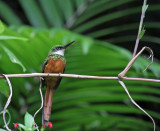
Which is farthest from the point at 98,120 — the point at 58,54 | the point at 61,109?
the point at 58,54

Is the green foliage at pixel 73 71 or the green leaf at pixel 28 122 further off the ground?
the green foliage at pixel 73 71

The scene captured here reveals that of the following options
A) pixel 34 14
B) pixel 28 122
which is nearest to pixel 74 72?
pixel 34 14

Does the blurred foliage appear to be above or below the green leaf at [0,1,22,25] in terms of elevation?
below

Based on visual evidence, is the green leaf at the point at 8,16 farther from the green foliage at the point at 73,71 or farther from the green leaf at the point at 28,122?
the green leaf at the point at 28,122

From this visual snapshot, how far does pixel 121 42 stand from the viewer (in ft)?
11.1

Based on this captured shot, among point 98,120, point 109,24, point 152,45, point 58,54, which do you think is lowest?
point 98,120

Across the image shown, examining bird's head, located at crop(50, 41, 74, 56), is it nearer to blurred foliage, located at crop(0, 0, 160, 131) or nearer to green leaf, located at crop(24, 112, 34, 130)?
blurred foliage, located at crop(0, 0, 160, 131)

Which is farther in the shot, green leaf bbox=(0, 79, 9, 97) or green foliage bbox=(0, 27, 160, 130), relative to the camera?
green foliage bbox=(0, 27, 160, 130)

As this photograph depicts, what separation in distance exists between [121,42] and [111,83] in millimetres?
1340

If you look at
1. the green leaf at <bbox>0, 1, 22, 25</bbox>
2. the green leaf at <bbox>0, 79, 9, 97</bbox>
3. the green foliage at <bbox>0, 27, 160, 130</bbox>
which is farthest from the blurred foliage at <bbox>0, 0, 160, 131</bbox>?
the green leaf at <bbox>0, 1, 22, 25</bbox>

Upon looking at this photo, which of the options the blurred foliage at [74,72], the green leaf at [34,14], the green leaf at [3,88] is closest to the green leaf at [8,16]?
the green leaf at [34,14]

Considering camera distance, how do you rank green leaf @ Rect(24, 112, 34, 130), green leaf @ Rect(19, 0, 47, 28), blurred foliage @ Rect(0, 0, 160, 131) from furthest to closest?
green leaf @ Rect(19, 0, 47, 28) < blurred foliage @ Rect(0, 0, 160, 131) < green leaf @ Rect(24, 112, 34, 130)

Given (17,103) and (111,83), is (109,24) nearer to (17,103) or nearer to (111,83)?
(111,83)

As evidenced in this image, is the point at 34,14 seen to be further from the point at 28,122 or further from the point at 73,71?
the point at 28,122
